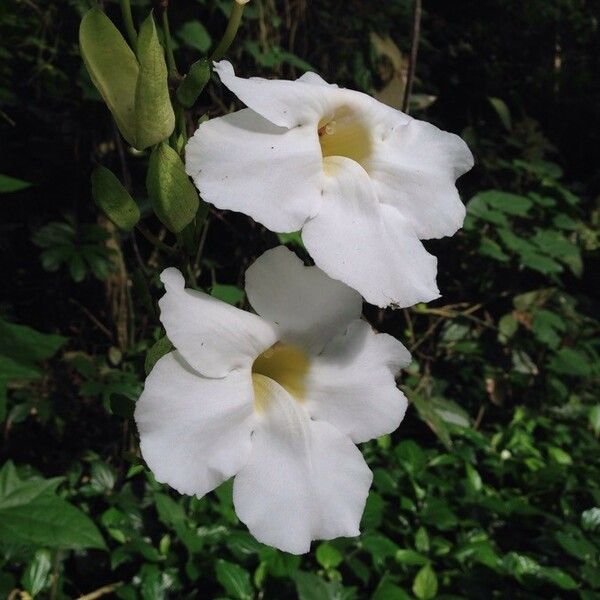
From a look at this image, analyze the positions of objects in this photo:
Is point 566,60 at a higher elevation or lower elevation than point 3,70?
lower

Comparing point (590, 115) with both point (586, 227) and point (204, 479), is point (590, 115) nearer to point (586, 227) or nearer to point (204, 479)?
point (586, 227)

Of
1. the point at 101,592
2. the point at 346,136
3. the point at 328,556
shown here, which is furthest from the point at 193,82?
the point at 101,592

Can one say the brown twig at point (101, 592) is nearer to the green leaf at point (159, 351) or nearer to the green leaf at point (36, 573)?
the green leaf at point (36, 573)

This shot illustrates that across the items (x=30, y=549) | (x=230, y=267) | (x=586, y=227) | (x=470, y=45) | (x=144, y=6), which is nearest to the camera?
(x=30, y=549)

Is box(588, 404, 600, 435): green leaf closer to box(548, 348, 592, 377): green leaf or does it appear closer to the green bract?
box(548, 348, 592, 377): green leaf

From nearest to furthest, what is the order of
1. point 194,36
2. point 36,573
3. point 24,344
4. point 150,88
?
1. point 150,88
2. point 24,344
3. point 36,573
4. point 194,36

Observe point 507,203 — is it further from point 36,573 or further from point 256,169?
point 256,169

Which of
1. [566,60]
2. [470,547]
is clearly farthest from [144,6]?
[566,60]
